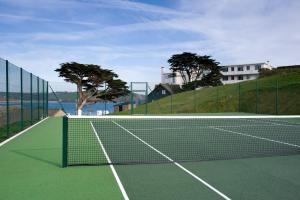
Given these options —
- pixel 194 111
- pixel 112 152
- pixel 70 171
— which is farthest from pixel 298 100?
pixel 70 171

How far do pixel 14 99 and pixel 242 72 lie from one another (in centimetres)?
8377

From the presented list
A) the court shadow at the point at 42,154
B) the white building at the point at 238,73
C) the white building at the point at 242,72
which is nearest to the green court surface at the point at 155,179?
the court shadow at the point at 42,154

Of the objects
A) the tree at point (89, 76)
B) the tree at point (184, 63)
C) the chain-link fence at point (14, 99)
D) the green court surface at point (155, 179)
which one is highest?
the tree at point (184, 63)

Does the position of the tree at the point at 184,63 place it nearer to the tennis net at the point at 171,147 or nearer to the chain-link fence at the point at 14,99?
the chain-link fence at the point at 14,99

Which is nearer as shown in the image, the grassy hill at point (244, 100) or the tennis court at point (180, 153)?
the tennis court at point (180, 153)

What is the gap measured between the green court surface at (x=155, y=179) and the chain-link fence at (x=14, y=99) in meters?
2.86

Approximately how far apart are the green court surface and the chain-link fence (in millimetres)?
2863

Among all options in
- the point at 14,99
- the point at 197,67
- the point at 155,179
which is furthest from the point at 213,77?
the point at 155,179

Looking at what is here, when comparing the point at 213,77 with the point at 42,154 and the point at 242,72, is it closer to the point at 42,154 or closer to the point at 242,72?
the point at 242,72

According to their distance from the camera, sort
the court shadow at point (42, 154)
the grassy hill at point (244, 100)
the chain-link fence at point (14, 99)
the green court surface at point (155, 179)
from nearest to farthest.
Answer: the green court surface at point (155, 179) < the court shadow at point (42, 154) < the chain-link fence at point (14, 99) < the grassy hill at point (244, 100)

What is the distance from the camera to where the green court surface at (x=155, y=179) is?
6086mm

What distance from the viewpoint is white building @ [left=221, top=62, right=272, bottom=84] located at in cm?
9081

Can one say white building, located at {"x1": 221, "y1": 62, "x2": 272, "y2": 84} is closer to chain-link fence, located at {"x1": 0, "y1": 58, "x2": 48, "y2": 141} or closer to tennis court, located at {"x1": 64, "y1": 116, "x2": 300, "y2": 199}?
chain-link fence, located at {"x1": 0, "y1": 58, "x2": 48, "y2": 141}

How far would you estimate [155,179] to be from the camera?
711 cm
